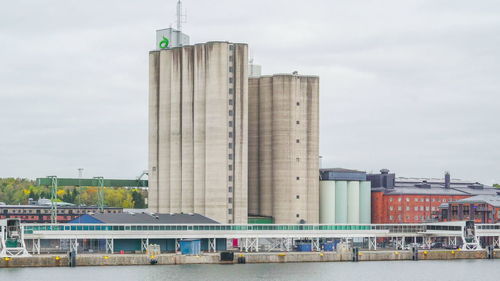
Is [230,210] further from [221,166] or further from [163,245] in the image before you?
[163,245]

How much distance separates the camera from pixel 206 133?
18300 centimetres

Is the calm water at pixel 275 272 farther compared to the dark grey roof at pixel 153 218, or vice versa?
the dark grey roof at pixel 153 218

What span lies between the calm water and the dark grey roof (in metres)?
21.4

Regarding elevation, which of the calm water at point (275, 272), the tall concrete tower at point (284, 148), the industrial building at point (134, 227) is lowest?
the calm water at point (275, 272)

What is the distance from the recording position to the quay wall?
14025 centimetres

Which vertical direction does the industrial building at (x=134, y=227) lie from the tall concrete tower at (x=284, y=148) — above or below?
below

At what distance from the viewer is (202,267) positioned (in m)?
142

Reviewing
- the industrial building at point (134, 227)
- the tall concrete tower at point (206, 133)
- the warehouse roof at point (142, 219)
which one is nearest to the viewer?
the industrial building at point (134, 227)

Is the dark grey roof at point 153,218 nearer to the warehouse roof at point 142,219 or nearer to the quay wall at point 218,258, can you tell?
the warehouse roof at point 142,219

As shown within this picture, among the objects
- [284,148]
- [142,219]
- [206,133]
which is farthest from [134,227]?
[284,148]

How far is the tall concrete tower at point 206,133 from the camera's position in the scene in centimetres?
18188

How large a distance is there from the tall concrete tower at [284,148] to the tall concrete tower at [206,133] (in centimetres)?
1006

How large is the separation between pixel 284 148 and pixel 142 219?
38.9 meters

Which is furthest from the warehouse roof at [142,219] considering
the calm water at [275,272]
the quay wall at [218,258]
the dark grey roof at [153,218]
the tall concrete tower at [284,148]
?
the tall concrete tower at [284,148]
